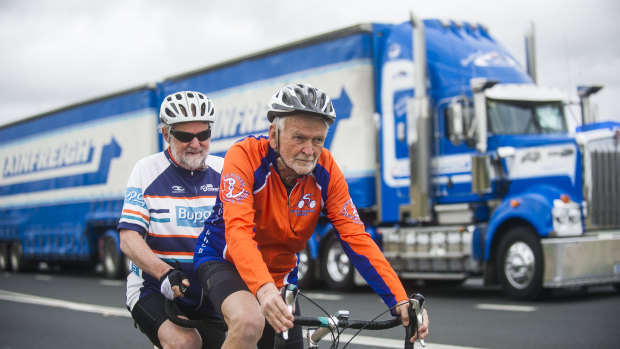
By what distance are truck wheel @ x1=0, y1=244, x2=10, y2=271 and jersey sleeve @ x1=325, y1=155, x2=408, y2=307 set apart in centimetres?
2379

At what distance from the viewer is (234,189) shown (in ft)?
10.9

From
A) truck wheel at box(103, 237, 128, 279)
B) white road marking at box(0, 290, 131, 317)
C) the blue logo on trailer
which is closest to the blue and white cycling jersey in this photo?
white road marking at box(0, 290, 131, 317)

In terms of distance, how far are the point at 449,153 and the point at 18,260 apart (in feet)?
55.1

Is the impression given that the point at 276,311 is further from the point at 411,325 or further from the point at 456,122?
the point at 456,122

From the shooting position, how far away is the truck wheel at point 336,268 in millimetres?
13375

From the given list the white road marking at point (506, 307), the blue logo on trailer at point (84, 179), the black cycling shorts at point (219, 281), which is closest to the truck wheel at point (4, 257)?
the blue logo on trailer at point (84, 179)

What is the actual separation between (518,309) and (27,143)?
18407 millimetres

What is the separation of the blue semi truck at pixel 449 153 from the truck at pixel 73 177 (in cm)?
352

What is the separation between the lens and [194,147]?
4.29m

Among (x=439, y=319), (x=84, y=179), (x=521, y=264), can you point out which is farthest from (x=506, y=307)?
(x=84, y=179)

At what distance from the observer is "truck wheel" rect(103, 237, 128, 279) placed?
19094 mm

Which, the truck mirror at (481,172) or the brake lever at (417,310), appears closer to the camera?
the brake lever at (417,310)

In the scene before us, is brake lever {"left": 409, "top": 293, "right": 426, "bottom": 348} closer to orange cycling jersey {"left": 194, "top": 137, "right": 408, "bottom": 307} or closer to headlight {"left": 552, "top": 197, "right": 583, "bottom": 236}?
orange cycling jersey {"left": 194, "top": 137, "right": 408, "bottom": 307}

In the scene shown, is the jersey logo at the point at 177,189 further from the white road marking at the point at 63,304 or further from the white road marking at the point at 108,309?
the white road marking at the point at 63,304
